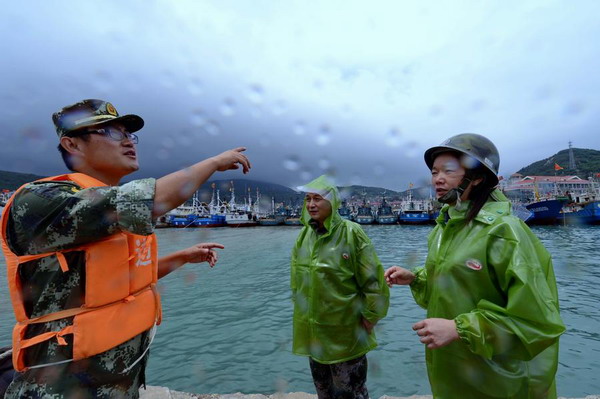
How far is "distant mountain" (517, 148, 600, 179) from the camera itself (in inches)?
3410

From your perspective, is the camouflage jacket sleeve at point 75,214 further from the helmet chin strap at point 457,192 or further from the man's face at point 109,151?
the helmet chin strap at point 457,192

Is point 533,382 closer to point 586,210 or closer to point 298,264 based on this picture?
point 298,264

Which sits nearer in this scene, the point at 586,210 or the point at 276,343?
the point at 276,343

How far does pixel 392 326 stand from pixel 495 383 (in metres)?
6.34

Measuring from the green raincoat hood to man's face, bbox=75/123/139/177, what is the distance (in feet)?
6.57

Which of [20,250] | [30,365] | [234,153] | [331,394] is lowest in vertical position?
[331,394]

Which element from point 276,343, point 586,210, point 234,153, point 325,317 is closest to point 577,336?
point 276,343

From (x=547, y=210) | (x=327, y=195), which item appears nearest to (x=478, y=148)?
(x=327, y=195)

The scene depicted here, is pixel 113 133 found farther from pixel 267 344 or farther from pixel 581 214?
pixel 581 214

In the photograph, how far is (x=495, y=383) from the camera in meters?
1.73

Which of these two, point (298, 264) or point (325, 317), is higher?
point (298, 264)

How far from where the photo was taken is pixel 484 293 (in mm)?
1791

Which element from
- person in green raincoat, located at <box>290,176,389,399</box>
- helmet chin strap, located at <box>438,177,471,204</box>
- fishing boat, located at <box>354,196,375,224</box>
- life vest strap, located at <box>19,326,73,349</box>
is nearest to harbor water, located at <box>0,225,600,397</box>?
person in green raincoat, located at <box>290,176,389,399</box>

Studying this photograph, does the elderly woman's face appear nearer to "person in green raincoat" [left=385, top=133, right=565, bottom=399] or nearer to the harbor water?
"person in green raincoat" [left=385, top=133, right=565, bottom=399]
